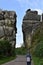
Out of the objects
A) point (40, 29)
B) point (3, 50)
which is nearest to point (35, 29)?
point (40, 29)

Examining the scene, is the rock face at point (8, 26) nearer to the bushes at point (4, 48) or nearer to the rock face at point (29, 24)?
the rock face at point (29, 24)

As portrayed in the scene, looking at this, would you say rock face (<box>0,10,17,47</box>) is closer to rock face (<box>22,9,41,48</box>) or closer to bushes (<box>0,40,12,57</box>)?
rock face (<box>22,9,41,48</box>)

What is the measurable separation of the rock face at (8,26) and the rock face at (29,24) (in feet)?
21.4

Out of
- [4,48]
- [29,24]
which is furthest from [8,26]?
[4,48]

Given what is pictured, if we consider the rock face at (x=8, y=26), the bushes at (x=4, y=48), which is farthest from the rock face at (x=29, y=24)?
the bushes at (x=4, y=48)

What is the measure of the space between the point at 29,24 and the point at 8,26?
1055 centimetres

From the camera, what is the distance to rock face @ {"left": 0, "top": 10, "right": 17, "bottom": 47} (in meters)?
49.2

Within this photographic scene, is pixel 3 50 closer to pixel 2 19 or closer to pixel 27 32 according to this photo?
pixel 2 19

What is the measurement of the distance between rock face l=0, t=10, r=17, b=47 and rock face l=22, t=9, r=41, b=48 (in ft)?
21.4

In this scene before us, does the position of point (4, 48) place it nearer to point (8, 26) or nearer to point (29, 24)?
point (8, 26)

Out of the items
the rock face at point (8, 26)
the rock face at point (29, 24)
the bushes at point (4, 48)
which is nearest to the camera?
the bushes at point (4, 48)

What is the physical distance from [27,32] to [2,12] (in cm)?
941

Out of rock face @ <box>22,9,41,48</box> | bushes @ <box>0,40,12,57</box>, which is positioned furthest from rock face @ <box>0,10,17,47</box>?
bushes @ <box>0,40,12,57</box>

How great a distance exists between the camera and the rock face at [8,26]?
1935 inches
